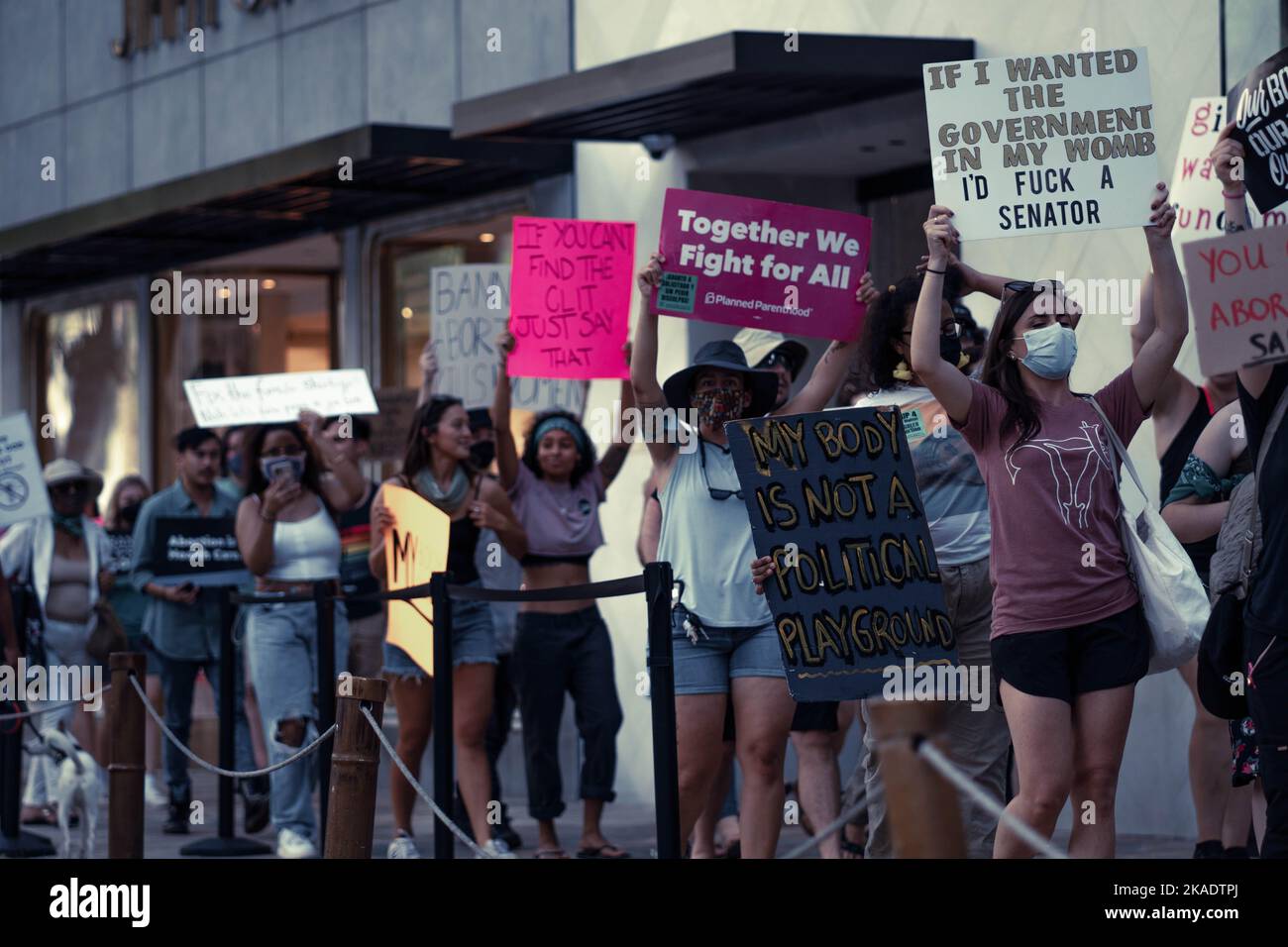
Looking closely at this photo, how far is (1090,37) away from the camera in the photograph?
10703 millimetres

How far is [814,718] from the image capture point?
27.4 ft

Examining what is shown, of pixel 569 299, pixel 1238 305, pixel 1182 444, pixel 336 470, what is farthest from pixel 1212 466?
pixel 336 470

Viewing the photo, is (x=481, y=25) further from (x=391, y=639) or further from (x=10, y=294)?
(x=10, y=294)

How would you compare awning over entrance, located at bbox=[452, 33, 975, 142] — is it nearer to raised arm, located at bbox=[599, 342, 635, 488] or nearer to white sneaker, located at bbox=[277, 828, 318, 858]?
raised arm, located at bbox=[599, 342, 635, 488]

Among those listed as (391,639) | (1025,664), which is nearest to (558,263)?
(391,639)

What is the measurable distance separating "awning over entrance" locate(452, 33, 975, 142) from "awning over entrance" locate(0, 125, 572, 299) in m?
0.82

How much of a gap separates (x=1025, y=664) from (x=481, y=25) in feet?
31.4

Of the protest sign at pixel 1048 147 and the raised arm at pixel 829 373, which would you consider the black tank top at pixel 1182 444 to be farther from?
the protest sign at pixel 1048 147

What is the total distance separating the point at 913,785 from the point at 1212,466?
4.04m

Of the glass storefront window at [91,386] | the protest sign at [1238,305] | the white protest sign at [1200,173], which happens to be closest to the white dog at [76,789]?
the white protest sign at [1200,173]

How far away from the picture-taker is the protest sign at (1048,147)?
692 cm

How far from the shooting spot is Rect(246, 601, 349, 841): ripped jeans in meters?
10.2

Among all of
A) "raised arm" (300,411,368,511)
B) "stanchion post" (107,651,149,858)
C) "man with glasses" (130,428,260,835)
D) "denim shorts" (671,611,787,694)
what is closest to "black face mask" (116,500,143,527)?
"man with glasses" (130,428,260,835)
